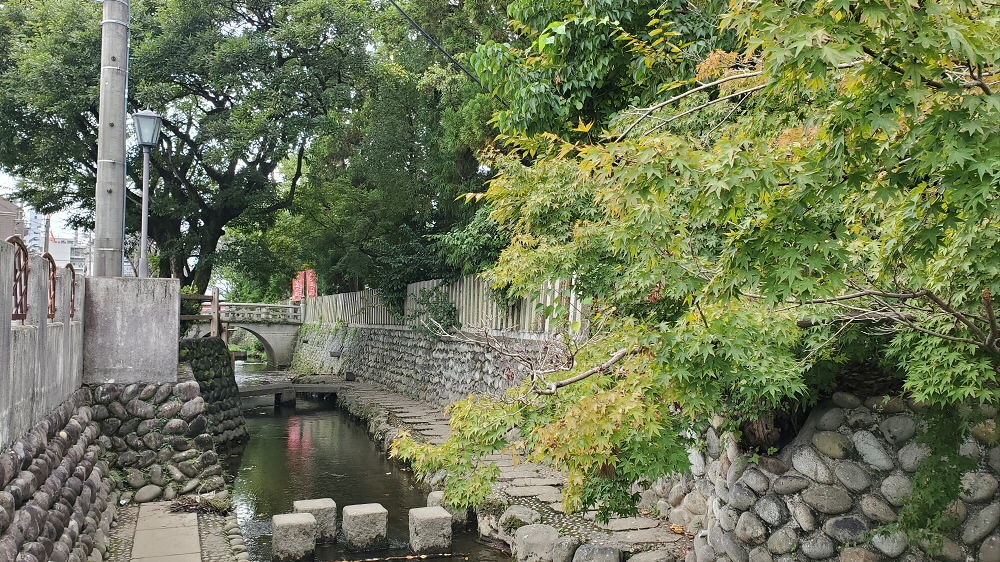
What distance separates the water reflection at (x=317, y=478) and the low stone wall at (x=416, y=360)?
183cm

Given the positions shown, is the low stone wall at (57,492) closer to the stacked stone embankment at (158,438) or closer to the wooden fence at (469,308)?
the stacked stone embankment at (158,438)

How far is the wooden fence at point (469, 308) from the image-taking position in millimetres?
9375

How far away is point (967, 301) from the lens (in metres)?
3.75

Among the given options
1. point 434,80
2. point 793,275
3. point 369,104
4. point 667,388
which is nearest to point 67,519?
point 667,388

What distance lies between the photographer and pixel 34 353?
539cm

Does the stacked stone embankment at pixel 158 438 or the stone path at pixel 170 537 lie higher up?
the stacked stone embankment at pixel 158 438

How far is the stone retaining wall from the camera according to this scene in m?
4.28

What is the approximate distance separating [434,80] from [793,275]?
39.4 ft

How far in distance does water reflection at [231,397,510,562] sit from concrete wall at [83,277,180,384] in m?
2.18

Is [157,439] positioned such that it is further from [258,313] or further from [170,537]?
[258,313]

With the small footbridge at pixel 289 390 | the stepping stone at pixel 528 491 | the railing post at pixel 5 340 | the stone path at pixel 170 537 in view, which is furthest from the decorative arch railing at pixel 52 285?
the small footbridge at pixel 289 390

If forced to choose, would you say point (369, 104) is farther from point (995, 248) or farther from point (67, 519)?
point (995, 248)

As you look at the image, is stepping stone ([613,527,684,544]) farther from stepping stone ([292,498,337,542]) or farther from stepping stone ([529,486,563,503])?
stepping stone ([292,498,337,542])

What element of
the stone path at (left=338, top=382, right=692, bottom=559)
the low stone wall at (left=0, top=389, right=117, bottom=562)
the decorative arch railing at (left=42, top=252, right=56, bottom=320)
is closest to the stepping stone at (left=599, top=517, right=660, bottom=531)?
the stone path at (left=338, top=382, right=692, bottom=559)
